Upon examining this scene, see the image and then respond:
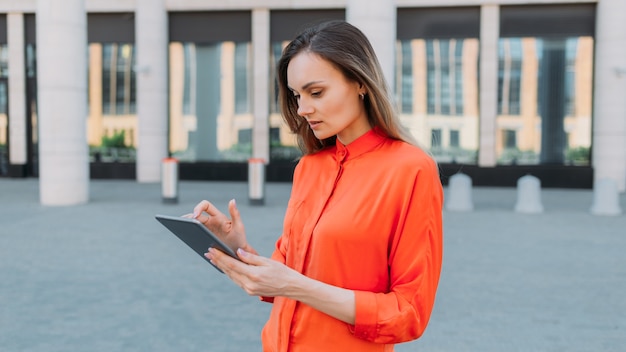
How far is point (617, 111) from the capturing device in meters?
18.3

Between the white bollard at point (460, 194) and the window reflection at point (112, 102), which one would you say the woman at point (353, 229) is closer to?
the white bollard at point (460, 194)

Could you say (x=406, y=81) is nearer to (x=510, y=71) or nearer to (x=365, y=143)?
(x=510, y=71)

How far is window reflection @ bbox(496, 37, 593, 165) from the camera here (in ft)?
63.5

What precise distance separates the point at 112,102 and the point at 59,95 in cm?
819

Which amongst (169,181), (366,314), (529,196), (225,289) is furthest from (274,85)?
(366,314)

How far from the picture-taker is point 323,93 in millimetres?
1684

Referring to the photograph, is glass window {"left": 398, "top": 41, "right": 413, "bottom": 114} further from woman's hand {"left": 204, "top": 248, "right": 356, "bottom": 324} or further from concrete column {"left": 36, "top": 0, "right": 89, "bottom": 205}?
woman's hand {"left": 204, "top": 248, "right": 356, "bottom": 324}

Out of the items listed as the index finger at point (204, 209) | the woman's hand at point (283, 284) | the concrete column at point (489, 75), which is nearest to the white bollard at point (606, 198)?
the concrete column at point (489, 75)

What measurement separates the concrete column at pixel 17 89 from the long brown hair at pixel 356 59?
2244cm

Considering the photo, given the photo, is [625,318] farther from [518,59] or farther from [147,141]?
[147,141]

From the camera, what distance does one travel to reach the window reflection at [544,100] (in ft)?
63.5

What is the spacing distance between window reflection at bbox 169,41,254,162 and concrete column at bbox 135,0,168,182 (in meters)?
0.74

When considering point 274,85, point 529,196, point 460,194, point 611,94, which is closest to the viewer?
point 529,196

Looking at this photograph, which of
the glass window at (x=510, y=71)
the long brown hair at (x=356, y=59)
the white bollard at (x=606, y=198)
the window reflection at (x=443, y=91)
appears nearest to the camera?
the long brown hair at (x=356, y=59)
